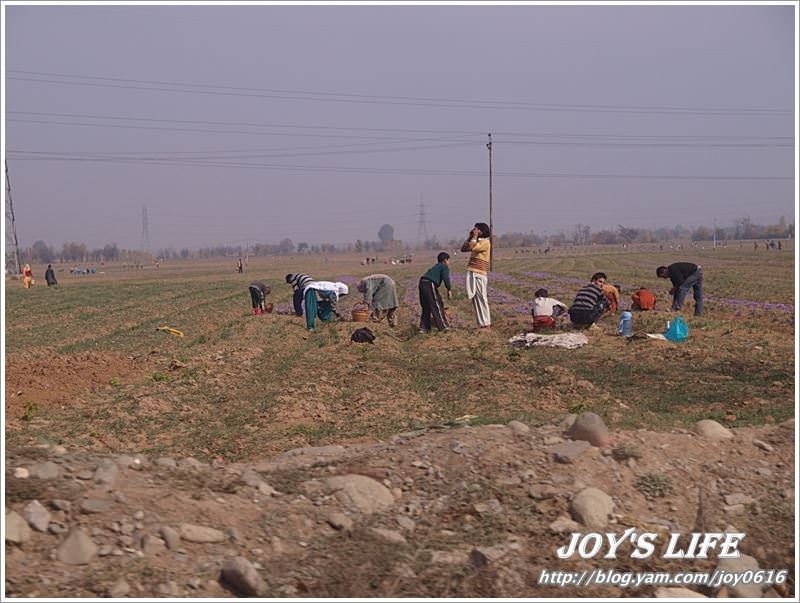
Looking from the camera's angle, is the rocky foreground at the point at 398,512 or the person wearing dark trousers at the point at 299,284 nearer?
the rocky foreground at the point at 398,512

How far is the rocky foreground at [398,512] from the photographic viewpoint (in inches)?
196

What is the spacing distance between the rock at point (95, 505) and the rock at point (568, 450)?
338 cm

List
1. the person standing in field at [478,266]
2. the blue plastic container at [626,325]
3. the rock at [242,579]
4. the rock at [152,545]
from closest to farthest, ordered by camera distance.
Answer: the rock at [242,579] → the rock at [152,545] → the blue plastic container at [626,325] → the person standing in field at [478,266]

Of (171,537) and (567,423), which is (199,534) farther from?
(567,423)

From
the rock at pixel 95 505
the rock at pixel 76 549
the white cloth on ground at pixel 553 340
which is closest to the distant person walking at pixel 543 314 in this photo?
the white cloth on ground at pixel 553 340

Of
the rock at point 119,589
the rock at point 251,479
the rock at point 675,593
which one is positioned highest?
the rock at point 251,479

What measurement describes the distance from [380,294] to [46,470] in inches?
559

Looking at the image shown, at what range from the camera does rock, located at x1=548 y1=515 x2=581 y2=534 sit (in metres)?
5.73

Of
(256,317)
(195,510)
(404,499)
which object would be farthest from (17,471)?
(256,317)

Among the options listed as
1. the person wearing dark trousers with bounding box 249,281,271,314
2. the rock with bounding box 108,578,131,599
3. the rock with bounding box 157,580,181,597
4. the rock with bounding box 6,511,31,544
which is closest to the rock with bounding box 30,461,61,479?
the rock with bounding box 6,511,31,544

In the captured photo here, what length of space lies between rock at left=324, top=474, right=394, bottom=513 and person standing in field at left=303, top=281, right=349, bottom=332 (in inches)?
500

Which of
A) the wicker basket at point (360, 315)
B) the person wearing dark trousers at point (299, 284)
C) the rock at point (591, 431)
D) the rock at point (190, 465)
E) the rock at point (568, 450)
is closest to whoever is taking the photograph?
the rock at point (190, 465)

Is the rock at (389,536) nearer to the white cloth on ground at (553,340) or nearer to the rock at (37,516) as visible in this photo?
the rock at (37,516)

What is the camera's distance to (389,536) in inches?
218
